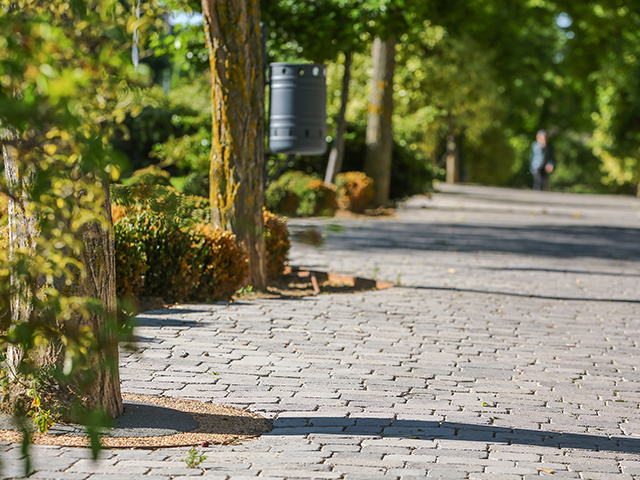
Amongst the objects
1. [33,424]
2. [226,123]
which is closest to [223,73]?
[226,123]

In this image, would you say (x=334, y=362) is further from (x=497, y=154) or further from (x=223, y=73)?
(x=497, y=154)

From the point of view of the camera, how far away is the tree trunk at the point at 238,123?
8352 mm

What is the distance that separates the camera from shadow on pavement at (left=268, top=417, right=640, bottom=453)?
4.54 meters

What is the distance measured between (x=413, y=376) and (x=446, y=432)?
3.94 ft

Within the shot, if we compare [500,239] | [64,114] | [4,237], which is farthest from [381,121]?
[64,114]

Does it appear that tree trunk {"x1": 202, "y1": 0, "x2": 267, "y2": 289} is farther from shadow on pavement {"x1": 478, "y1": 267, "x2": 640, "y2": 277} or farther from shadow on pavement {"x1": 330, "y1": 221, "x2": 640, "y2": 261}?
shadow on pavement {"x1": 330, "y1": 221, "x2": 640, "y2": 261}

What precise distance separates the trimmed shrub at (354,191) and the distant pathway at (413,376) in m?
7.26

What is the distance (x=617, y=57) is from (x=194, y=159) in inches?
796

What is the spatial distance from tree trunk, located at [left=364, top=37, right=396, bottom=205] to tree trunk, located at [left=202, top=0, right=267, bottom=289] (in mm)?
11010

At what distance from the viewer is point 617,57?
29.9 metres

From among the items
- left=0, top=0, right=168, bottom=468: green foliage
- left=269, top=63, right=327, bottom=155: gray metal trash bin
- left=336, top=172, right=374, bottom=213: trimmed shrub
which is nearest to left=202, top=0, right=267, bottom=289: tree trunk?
left=269, top=63, right=327, bottom=155: gray metal trash bin

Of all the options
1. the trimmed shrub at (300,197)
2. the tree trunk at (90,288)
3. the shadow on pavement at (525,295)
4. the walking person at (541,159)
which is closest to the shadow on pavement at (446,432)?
the tree trunk at (90,288)

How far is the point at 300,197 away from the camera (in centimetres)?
1775

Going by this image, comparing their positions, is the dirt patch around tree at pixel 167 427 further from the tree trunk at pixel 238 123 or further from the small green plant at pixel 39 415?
the tree trunk at pixel 238 123
